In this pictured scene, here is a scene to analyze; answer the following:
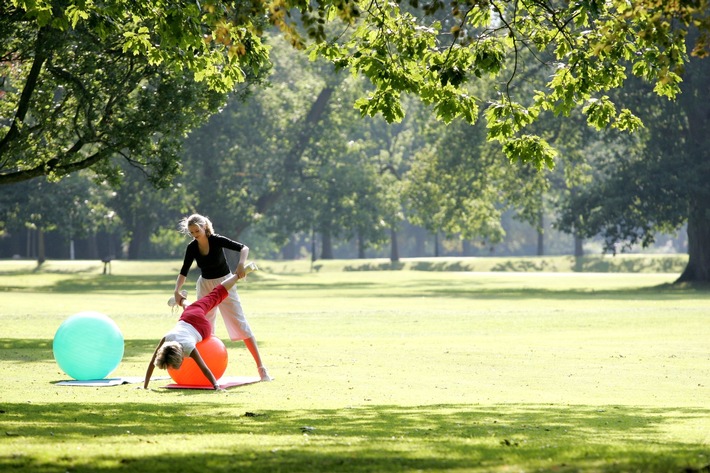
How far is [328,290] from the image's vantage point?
56.7m

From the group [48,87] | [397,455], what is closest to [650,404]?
[397,455]

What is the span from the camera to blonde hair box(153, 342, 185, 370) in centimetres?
1436

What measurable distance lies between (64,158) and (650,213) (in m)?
33.7

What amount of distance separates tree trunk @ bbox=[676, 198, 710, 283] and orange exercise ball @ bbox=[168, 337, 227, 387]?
4175 centimetres

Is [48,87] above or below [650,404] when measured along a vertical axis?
above

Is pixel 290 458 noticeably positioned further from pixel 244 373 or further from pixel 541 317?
pixel 541 317

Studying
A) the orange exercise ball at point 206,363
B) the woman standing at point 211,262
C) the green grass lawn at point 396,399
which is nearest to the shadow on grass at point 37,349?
the green grass lawn at point 396,399

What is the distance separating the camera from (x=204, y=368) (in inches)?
591

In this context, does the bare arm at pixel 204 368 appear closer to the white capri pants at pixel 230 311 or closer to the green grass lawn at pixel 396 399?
the green grass lawn at pixel 396 399

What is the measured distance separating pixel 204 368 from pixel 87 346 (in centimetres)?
214

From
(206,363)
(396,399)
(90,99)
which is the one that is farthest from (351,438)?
(90,99)

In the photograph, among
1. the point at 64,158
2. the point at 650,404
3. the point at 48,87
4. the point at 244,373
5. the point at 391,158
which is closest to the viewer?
the point at 650,404

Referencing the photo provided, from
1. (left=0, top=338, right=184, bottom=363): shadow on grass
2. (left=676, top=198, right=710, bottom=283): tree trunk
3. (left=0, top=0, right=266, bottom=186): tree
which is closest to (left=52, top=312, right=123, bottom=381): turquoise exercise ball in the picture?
(left=0, top=338, right=184, bottom=363): shadow on grass

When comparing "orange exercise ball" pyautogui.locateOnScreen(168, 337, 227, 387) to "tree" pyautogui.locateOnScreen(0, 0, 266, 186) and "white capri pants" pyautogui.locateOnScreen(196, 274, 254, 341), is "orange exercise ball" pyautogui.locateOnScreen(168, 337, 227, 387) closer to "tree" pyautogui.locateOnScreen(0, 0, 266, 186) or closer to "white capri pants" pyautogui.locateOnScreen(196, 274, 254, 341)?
"white capri pants" pyautogui.locateOnScreen(196, 274, 254, 341)
